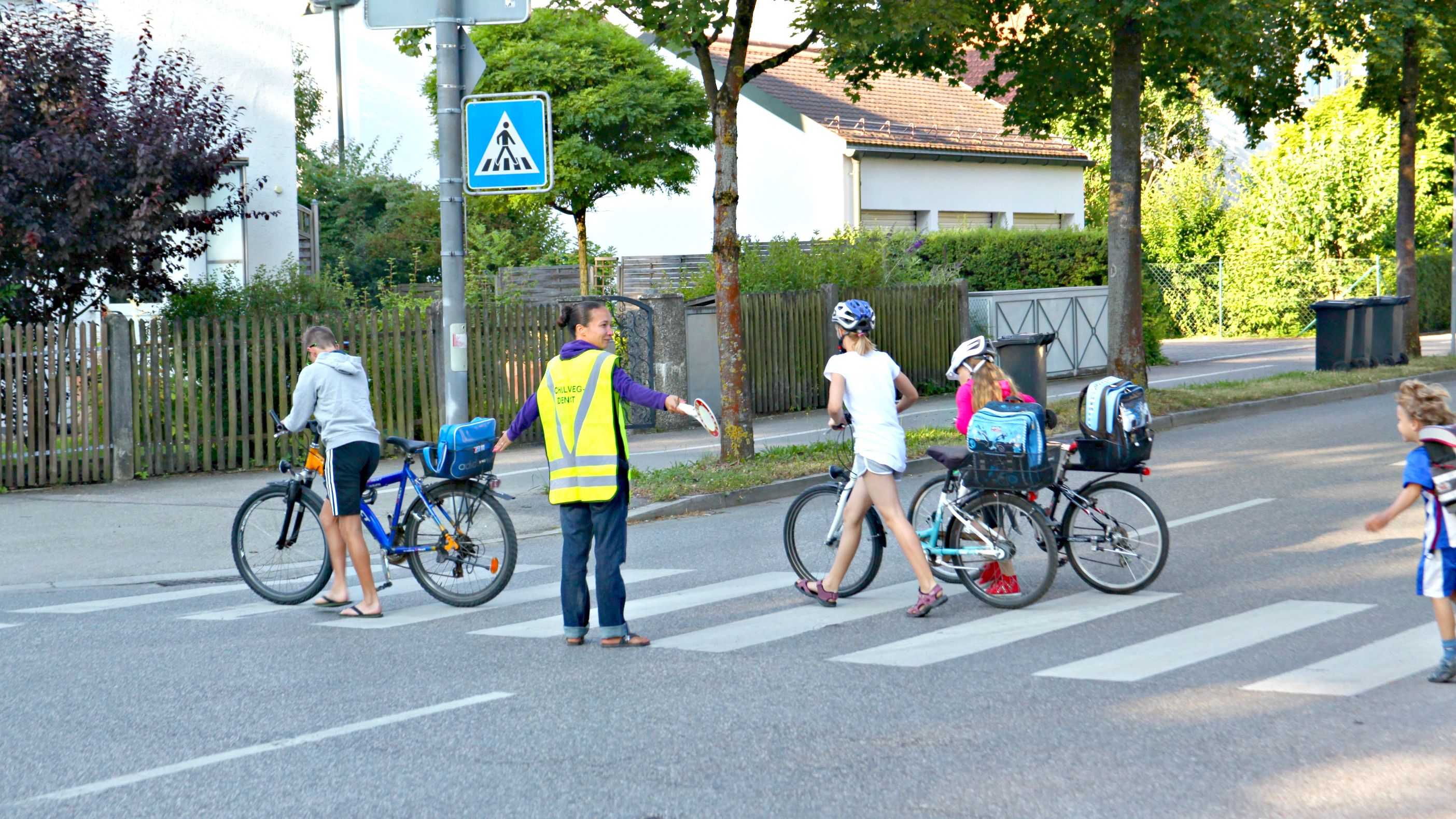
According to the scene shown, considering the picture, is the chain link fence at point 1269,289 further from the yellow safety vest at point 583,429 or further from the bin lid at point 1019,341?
the yellow safety vest at point 583,429

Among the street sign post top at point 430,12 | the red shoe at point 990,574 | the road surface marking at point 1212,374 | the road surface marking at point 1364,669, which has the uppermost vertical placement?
the street sign post top at point 430,12

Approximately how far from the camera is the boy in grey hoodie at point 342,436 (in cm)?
809

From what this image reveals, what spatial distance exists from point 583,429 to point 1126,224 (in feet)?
42.8

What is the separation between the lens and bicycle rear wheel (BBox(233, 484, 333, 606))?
8.54 m

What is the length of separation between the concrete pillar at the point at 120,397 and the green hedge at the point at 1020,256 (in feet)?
57.8

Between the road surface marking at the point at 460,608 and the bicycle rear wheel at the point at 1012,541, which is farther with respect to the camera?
the road surface marking at the point at 460,608

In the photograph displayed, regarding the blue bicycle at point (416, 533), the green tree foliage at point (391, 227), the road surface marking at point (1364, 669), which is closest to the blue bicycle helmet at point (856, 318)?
the blue bicycle at point (416, 533)

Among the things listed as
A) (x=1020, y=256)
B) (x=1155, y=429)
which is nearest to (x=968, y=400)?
(x=1155, y=429)

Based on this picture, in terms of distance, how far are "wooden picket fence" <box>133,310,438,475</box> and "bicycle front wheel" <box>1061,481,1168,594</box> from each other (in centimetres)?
923

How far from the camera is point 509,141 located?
10359mm

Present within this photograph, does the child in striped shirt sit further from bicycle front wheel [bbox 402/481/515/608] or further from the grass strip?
the grass strip

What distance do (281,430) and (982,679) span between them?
4565mm

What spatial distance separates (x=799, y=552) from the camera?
8375 millimetres

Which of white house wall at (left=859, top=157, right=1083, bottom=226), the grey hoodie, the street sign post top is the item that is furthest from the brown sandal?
white house wall at (left=859, top=157, right=1083, bottom=226)
